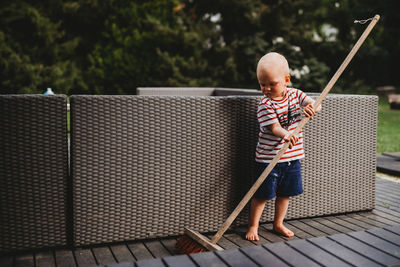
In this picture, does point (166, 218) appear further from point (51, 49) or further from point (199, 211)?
point (51, 49)

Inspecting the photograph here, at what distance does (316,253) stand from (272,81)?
0.96m

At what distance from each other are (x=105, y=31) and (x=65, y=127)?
40.0 feet

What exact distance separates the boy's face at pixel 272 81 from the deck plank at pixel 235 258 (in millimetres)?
959

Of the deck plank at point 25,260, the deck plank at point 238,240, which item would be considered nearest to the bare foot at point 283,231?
the deck plank at point 238,240

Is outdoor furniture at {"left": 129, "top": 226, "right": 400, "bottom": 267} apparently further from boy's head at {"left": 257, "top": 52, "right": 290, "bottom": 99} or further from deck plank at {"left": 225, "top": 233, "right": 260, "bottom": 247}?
boy's head at {"left": 257, "top": 52, "right": 290, "bottom": 99}

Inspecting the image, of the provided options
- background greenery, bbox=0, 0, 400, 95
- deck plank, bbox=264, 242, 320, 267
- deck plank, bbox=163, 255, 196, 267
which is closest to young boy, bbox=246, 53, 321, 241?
deck plank, bbox=264, 242, 320, 267

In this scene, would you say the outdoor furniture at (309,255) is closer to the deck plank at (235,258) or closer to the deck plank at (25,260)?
the deck plank at (235,258)

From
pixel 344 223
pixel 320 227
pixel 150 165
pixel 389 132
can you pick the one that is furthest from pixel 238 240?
pixel 389 132

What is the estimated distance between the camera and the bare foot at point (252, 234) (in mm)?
2255

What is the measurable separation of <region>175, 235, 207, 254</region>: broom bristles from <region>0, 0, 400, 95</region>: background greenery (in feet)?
32.8

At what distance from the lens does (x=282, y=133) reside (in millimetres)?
2057

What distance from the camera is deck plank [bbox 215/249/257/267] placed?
4.82ft

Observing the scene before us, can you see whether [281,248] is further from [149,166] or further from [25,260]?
[25,260]

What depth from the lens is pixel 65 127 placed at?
2006 mm
